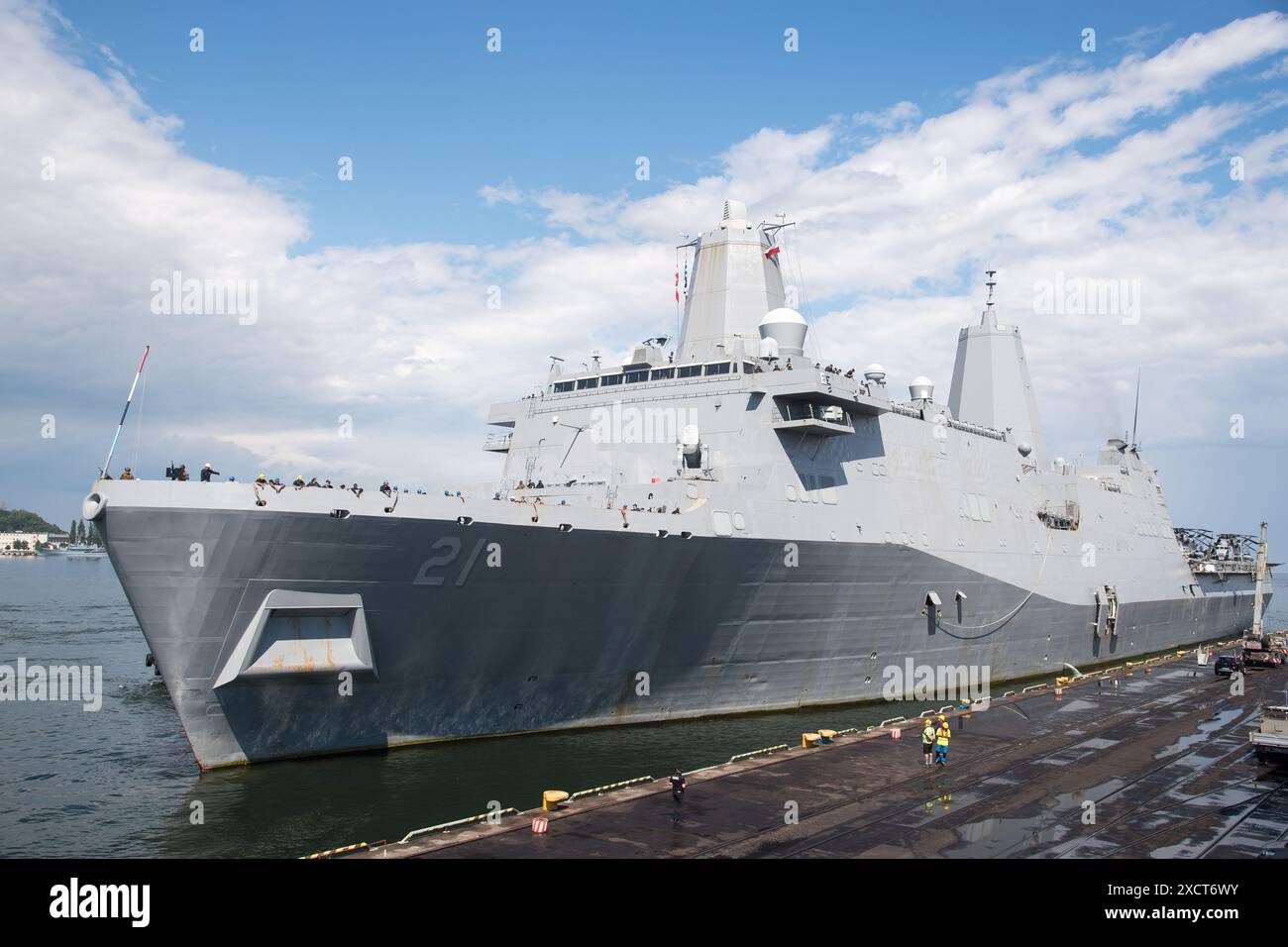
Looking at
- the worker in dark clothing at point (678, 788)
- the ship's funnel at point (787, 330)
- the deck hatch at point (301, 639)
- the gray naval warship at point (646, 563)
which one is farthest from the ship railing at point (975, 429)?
the deck hatch at point (301, 639)

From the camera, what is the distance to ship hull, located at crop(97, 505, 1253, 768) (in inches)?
505

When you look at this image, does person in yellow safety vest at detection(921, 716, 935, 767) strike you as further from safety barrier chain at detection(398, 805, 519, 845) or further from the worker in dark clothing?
safety barrier chain at detection(398, 805, 519, 845)

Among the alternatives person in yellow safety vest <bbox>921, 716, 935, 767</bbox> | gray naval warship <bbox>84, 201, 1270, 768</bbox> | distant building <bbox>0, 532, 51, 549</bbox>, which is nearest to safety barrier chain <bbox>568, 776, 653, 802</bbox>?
gray naval warship <bbox>84, 201, 1270, 768</bbox>

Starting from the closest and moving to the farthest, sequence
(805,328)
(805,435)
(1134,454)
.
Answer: (805,435)
(805,328)
(1134,454)

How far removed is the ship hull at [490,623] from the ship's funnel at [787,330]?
5.26m

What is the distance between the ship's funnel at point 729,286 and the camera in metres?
23.4

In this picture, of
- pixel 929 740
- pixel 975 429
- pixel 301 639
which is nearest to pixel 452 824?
pixel 301 639

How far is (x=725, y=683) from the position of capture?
18.9 m

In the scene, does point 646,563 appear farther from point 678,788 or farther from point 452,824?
point 452,824

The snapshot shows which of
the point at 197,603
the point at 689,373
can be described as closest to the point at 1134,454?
the point at 689,373

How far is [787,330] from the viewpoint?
71.2 ft

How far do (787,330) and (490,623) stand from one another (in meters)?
10.9

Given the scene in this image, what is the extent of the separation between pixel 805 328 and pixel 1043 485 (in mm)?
13641
